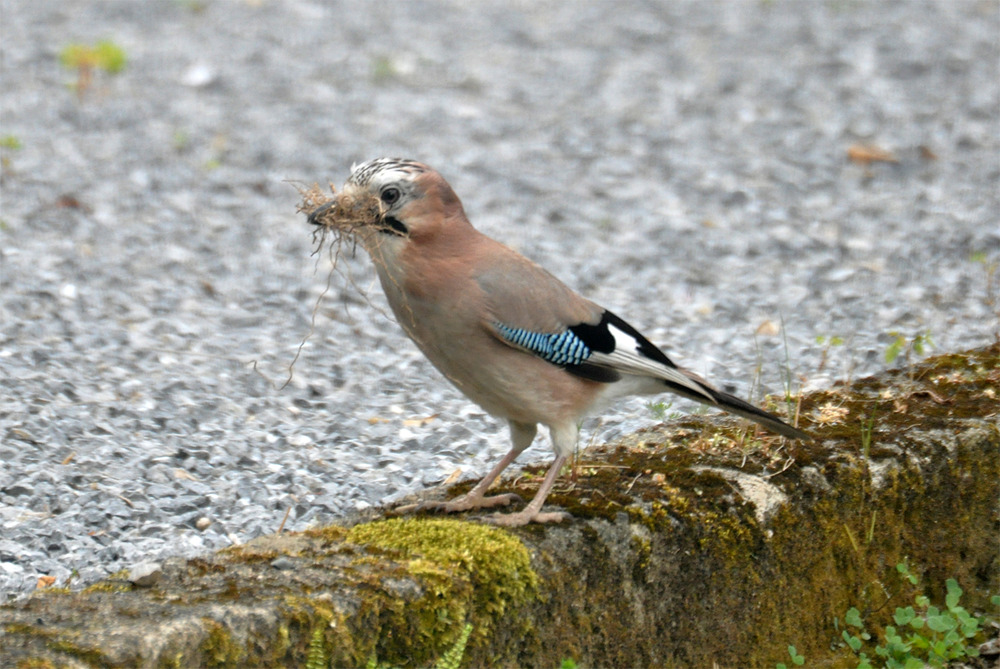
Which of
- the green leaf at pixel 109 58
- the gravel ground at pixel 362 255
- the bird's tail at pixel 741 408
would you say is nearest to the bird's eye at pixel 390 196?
the gravel ground at pixel 362 255

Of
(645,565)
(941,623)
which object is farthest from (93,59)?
(941,623)

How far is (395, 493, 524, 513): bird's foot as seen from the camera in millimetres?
3971

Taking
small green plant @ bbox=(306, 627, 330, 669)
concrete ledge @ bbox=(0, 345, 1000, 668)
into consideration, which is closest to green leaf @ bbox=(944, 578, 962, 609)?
concrete ledge @ bbox=(0, 345, 1000, 668)

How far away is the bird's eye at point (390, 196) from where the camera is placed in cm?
387

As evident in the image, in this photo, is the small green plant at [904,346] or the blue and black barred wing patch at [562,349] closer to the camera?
the blue and black barred wing patch at [562,349]

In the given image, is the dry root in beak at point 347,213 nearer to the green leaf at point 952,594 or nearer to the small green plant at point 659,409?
the small green plant at point 659,409

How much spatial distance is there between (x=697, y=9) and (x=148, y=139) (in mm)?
5097

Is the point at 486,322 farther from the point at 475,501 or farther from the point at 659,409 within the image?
the point at 659,409

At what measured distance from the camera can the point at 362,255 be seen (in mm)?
6957

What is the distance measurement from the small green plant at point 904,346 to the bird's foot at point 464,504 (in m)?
1.83

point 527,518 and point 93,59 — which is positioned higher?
point 93,59

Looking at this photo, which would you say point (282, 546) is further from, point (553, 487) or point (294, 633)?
point (553, 487)

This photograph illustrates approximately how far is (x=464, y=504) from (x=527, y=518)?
0.32 metres

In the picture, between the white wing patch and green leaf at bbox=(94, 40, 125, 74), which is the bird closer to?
the white wing patch
